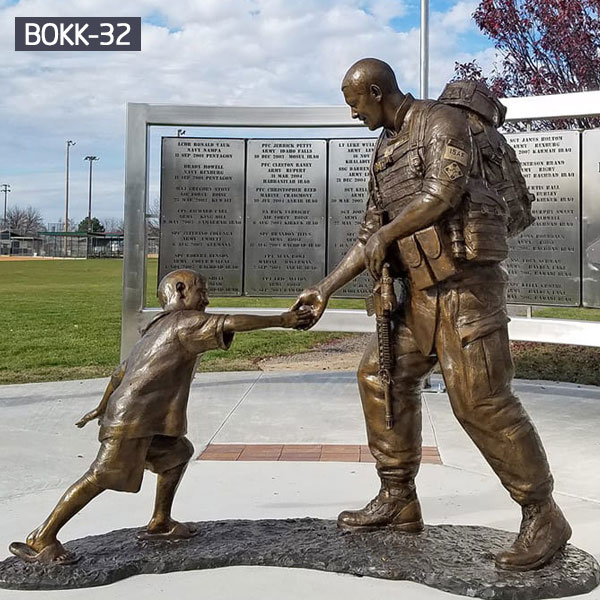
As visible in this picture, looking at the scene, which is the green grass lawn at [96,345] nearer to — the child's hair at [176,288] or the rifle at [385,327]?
the child's hair at [176,288]

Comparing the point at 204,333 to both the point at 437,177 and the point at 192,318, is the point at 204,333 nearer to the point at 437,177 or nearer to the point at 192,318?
the point at 192,318

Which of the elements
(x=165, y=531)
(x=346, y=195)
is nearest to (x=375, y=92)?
(x=165, y=531)

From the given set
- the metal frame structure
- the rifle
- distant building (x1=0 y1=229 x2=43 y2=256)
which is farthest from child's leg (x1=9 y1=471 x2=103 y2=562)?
distant building (x1=0 y1=229 x2=43 y2=256)

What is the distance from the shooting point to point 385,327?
11.0ft

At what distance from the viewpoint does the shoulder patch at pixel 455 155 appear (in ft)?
9.86

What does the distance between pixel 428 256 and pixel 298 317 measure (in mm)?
603

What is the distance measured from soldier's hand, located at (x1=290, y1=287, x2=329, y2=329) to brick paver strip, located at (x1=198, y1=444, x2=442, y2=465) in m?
1.98

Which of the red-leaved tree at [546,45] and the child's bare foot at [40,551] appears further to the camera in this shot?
the red-leaved tree at [546,45]

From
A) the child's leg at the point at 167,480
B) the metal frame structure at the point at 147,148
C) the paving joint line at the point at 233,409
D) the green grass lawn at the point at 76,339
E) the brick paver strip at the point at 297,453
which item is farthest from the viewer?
the green grass lawn at the point at 76,339

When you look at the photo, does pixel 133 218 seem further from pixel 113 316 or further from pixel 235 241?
pixel 113 316

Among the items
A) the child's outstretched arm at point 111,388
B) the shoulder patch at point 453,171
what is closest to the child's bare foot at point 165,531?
the child's outstretched arm at point 111,388

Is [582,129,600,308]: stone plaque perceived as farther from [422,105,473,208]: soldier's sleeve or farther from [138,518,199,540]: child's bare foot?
[138,518,199,540]: child's bare foot

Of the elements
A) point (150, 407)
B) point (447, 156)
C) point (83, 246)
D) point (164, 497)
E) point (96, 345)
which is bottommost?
point (96, 345)

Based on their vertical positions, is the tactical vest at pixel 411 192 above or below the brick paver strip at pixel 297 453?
above
